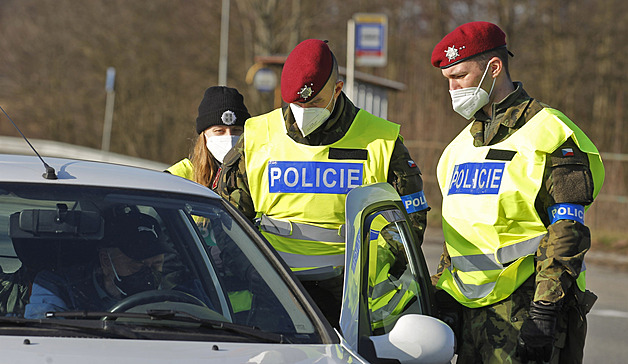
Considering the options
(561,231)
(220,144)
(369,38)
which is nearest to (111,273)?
(561,231)

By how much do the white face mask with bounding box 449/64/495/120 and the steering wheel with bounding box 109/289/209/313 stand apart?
4.62 ft

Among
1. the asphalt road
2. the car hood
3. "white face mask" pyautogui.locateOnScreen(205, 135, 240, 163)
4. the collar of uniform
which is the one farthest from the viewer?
the asphalt road

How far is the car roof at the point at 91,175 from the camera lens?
304 cm

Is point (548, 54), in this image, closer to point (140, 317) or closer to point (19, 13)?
point (140, 317)

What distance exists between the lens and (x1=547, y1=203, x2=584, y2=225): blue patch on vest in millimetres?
3275

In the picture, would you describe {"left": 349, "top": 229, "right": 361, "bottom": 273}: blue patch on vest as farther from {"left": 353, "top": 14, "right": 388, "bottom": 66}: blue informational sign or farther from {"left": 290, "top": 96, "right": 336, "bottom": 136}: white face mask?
{"left": 353, "top": 14, "right": 388, "bottom": 66}: blue informational sign

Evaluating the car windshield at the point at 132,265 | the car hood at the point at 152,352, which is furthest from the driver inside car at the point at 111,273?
the car hood at the point at 152,352

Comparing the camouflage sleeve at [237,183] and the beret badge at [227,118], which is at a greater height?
the beret badge at [227,118]

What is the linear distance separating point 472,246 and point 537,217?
0.97ft

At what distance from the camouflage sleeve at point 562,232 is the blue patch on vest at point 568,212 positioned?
16mm

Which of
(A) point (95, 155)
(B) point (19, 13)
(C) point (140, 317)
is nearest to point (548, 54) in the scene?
(A) point (95, 155)

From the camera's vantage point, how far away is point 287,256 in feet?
12.3

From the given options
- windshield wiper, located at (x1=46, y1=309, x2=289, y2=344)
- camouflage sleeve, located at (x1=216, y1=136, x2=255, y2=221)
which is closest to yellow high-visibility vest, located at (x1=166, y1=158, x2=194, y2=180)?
camouflage sleeve, located at (x1=216, y1=136, x2=255, y2=221)

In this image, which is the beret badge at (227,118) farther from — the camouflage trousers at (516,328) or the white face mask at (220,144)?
the camouflage trousers at (516,328)
